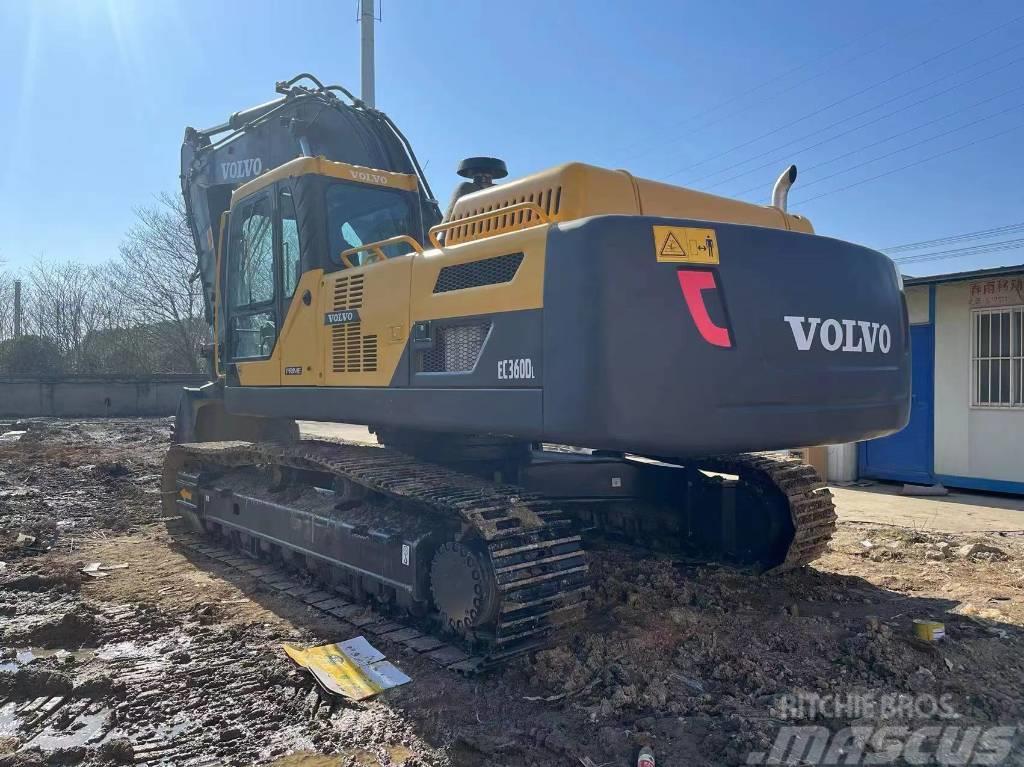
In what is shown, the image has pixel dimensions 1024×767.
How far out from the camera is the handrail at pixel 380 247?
4324mm

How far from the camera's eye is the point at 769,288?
342 centimetres

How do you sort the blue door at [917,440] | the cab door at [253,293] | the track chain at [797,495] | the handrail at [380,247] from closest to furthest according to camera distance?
1. the handrail at [380,247]
2. the track chain at [797,495]
3. the cab door at [253,293]
4. the blue door at [917,440]

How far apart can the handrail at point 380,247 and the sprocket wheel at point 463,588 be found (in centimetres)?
165

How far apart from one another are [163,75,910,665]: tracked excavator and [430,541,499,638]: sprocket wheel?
1 cm

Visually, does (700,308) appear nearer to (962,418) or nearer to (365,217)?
(365,217)

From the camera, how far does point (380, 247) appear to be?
4.79 metres

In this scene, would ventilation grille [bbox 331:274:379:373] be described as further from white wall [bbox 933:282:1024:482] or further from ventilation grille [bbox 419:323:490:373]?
white wall [bbox 933:282:1024:482]

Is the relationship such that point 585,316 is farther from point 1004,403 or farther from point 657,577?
point 1004,403

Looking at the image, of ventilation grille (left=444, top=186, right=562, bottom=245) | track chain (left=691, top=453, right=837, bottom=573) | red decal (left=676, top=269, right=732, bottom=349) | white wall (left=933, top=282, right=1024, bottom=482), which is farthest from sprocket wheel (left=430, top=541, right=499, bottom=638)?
white wall (left=933, top=282, right=1024, bottom=482)

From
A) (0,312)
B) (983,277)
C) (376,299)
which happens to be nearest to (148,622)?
(376,299)

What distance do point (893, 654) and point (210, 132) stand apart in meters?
7.01

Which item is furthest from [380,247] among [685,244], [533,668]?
[533,668]
